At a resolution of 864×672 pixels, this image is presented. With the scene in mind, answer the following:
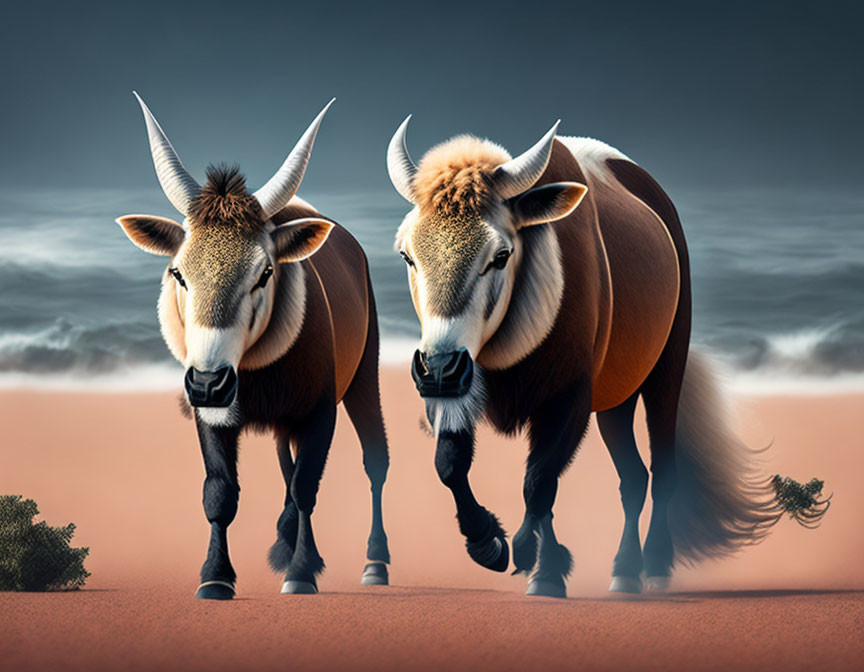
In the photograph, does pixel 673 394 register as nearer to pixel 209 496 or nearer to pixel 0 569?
pixel 209 496

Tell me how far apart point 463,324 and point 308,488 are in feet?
5.90

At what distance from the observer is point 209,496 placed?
8.40m

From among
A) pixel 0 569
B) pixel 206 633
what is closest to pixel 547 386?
pixel 206 633

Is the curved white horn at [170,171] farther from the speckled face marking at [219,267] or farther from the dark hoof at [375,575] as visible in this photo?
the dark hoof at [375,575]

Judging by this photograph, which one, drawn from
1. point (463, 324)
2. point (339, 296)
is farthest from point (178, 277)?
point (463, 324)

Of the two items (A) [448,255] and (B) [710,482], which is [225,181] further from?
(B) [710,482]

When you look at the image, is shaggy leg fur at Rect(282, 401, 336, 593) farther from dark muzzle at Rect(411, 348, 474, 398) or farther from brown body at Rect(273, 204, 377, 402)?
dark muzzle at Rect(411, 348, 474, 398)

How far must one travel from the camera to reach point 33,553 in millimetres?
9359

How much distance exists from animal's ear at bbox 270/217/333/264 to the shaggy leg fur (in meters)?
0.94

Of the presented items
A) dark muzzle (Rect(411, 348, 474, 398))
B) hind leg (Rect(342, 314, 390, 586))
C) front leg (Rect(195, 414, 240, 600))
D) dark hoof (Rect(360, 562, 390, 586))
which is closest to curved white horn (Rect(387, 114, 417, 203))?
dark muzzle (Rect(411, 348, 474, 398))

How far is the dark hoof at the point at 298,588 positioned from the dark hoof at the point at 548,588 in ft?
4.41

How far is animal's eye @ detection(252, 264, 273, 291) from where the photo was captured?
826 centimetres

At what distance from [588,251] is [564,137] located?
176cm

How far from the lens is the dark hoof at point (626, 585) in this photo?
9.20 m
